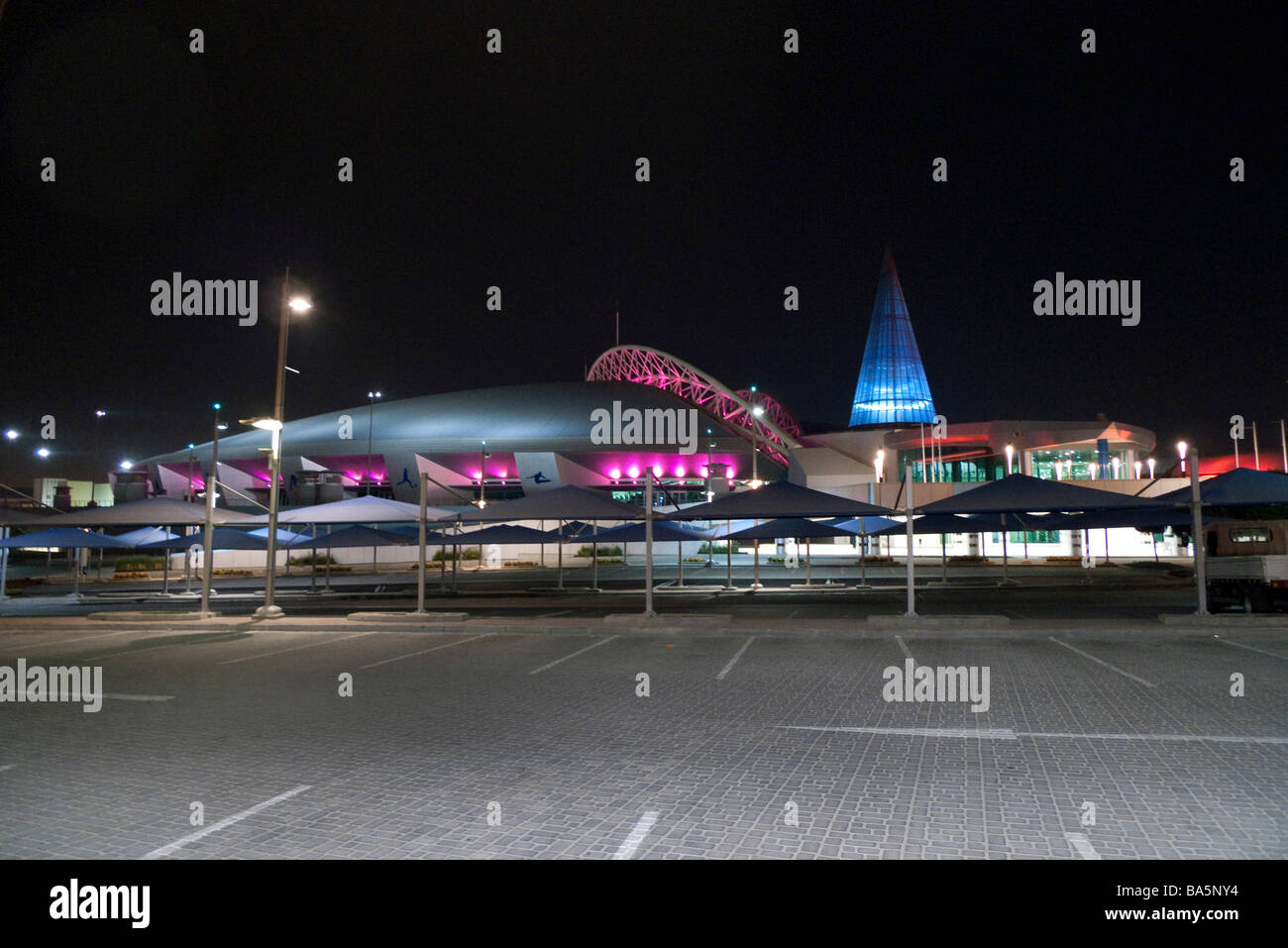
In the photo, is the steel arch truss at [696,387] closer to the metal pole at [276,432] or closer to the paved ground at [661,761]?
the metal pole at [276,432]

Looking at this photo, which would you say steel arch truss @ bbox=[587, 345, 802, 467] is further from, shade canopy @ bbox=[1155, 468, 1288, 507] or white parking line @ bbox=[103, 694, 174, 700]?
white parking line @ bbox=[103, 694, 174, 700]

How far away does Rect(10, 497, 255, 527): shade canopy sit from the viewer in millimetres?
22625

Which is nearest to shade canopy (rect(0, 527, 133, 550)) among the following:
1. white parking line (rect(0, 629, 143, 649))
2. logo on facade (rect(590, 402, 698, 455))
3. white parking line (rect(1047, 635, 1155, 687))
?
white parking line (rect(0, 629, 143, 649))

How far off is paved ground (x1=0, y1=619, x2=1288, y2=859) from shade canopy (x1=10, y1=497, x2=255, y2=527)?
1029cm

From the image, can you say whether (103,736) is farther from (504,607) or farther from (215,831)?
(504,607)

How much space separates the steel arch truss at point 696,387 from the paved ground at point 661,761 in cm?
8349

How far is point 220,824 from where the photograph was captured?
226 inches

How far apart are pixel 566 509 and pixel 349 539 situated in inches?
663

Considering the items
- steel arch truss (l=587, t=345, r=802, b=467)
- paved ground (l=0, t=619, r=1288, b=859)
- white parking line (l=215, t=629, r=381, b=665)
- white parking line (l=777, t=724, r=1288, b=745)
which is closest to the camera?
paved ground (l=0, t=619, r=1288, b=859)

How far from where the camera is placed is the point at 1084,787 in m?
6.34

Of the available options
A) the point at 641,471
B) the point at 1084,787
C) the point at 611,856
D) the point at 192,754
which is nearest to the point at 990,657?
the point at 1084,787

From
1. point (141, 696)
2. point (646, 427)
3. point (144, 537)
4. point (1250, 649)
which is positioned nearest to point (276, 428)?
point (141, 696)

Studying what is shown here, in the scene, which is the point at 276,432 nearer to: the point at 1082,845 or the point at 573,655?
the point at 573,655

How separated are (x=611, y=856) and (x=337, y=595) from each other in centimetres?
2916
